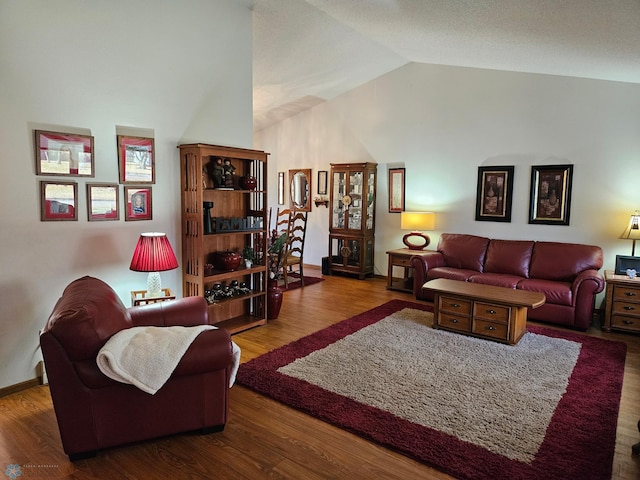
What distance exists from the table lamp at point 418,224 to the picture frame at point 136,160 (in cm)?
373

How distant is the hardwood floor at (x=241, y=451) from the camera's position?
6.84ft

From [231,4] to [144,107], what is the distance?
146 cm

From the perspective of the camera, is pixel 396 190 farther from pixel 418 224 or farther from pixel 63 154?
pixel 63 154

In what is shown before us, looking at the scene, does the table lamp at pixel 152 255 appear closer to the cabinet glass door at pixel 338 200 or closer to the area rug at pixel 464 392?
the area rug at pixel 464 392

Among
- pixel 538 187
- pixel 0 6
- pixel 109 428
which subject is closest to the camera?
pixel 109 428

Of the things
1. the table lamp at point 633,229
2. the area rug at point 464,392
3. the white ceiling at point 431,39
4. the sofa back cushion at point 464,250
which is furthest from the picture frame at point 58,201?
the table lamp at point 633,229

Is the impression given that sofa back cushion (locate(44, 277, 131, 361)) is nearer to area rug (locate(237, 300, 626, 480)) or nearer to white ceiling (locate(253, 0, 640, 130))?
area rug (locate(237, 300, 626, 480))

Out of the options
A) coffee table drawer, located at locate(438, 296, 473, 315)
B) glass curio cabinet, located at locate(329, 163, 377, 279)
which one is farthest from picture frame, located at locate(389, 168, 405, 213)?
coffee table drawer, located at locate(438, 296, 473, 315)

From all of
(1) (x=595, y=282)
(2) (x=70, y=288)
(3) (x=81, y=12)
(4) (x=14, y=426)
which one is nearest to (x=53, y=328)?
(2) (x=70, y=288)

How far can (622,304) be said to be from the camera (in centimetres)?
425

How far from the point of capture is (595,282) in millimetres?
4242

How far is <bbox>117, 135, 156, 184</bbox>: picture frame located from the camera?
131 inches

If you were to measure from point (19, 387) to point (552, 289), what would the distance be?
4915mm

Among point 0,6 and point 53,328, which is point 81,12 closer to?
point 0,6
